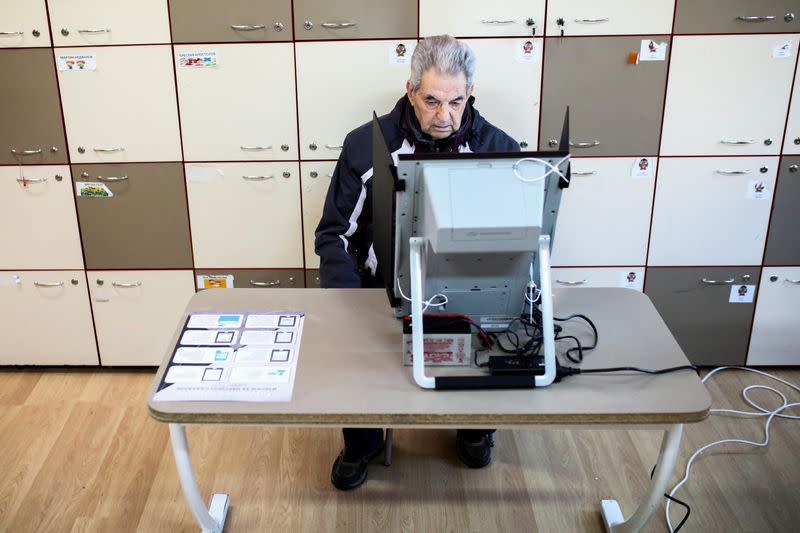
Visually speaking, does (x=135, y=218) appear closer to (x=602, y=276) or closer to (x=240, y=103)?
(x=240, y=103)

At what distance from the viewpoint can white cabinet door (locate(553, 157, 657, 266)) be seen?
2588mm

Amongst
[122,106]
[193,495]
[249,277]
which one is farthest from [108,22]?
[193,495]

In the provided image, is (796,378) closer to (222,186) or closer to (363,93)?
(363,93)

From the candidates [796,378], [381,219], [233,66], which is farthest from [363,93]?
[796,378]

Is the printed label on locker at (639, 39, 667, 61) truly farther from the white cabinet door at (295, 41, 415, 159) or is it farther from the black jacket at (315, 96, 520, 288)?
the white cabinet door at (295, 41, 415, 159)

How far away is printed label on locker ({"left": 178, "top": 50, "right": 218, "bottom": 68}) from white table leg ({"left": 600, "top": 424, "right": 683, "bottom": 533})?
1.93m

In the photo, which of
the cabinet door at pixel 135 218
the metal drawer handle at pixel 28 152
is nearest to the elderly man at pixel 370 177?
the cabinet door at pixel 135 218

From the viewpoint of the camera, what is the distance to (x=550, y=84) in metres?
2.47

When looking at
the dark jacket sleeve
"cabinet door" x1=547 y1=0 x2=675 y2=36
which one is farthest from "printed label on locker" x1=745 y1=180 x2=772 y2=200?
the dark jacket sleeve

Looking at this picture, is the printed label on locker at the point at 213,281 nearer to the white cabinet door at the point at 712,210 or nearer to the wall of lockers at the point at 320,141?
the wall of lockers at the point at 320,141

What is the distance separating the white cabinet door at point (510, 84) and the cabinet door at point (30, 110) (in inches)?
60.7

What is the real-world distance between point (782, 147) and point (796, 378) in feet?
3.22

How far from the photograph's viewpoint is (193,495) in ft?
5.73

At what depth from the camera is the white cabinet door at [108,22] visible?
2.39 meters
